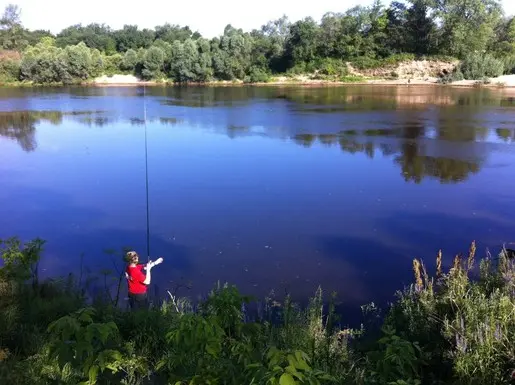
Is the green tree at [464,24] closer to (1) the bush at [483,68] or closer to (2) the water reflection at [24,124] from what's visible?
(1) the bush at [483,68]

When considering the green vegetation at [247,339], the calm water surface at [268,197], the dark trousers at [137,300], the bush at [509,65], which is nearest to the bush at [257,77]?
the bush at [509,65]

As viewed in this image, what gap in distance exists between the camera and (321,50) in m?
68.9

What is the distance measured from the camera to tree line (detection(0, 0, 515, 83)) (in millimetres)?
64750

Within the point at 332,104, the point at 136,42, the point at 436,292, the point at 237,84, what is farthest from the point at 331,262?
the point at 136,42

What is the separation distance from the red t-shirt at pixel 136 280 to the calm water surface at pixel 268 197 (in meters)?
1.32

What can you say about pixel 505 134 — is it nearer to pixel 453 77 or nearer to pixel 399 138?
pixel 399 138

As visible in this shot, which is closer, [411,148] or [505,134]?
[411,148]

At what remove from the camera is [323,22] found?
230ft

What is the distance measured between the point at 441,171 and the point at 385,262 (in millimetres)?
7595

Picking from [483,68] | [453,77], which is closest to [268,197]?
[453,77]

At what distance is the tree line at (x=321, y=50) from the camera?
212ft

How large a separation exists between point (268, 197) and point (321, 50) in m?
60.3

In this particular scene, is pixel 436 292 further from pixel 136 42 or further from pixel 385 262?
pixel 136 42

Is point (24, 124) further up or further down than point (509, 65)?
further down
